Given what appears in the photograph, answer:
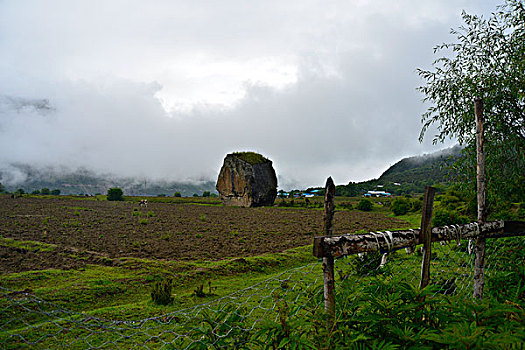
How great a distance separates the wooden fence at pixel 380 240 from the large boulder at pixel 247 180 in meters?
37.3

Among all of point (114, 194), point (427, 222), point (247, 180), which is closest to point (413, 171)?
point (247, 180)

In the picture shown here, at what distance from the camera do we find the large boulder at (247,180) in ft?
134

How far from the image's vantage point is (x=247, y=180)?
134 ft

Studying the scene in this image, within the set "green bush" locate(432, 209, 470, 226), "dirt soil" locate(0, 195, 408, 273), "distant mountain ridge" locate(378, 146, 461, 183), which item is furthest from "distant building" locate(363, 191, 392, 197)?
"green bush" locate(432, 209, 470, 226)

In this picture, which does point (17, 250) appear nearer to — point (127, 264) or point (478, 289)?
point (127, 264)

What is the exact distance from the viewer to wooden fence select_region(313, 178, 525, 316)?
212 centimetres

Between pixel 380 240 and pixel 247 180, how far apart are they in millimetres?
38423

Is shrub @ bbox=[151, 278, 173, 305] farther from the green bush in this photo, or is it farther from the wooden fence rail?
the green bush

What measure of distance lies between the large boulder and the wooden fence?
37.3 meters

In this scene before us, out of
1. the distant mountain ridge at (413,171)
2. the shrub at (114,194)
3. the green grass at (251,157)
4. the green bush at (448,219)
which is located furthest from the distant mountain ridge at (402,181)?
the green bush at (448,219)

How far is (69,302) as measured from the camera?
6.60 metres

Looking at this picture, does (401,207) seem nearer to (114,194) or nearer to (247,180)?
(247,180)

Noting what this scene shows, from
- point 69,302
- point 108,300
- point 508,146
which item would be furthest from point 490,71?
point 69,302

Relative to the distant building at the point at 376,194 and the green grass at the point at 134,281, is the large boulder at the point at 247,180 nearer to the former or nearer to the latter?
the green grass at the point at 134,281
